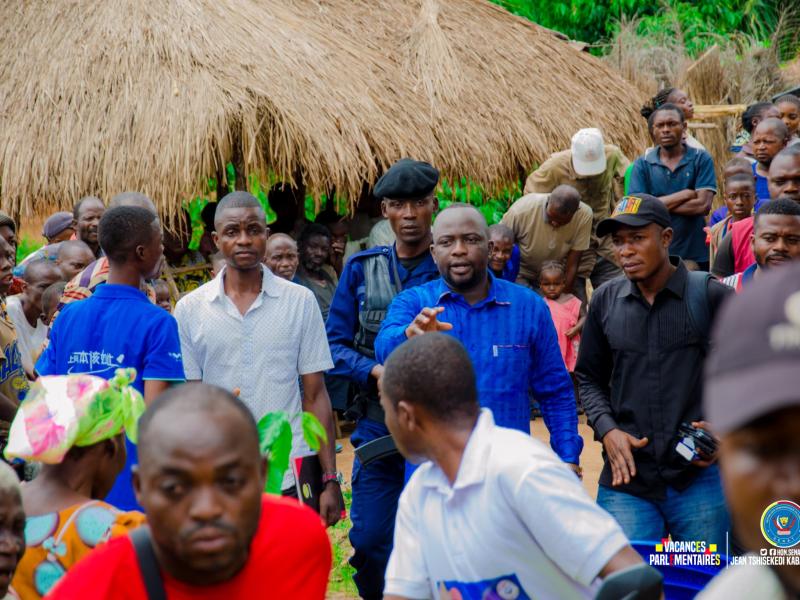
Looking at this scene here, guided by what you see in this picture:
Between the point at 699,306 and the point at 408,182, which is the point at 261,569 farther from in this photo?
the point at 408,182

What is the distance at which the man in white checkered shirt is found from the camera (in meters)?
4.98

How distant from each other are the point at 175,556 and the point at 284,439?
31.3 inches

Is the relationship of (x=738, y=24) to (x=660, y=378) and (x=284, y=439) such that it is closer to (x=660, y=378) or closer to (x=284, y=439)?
(x=660, y=378)

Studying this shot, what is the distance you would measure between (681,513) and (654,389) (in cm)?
53

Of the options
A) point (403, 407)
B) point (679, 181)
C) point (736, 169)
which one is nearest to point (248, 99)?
point (679, 181)

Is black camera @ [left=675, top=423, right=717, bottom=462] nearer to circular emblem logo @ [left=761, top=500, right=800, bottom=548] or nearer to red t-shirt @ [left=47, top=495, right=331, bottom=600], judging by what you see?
circular emblem logo @ [left=761, top=500, right=800, bottom=548]

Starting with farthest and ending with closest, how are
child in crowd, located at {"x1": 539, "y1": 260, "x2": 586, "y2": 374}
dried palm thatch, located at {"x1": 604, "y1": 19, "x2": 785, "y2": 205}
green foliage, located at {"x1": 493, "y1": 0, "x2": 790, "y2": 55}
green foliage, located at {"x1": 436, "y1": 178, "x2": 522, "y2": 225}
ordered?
green foliage, located at {"x1": 493, "y1": 0, "x2": 790, "y2": 55} < dried palm thatch, located at {"x1": 604, "y1": 19, "x2": 785, "y2": 205} < green foliage, located at {"x1": 436, "y1": 178, "x2": 522, "y2": 225} < child in crowd, located at {"x1": 539, "y1": 260, "x2": 586, "y2": 374}

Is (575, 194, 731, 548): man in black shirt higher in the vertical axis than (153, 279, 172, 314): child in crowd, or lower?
lower

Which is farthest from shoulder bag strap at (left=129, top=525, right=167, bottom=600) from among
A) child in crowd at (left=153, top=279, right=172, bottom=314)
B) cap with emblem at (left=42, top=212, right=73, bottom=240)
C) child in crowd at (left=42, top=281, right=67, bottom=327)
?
cap with emblem at (left=42, top=212, right=73, bottom=240)

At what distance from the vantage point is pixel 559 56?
1438 centimetres

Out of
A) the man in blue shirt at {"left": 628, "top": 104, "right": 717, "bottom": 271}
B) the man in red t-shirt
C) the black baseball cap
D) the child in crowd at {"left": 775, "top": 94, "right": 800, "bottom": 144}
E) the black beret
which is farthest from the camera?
the child in crowd at {"left": 775, "top": 94, "right": 800, "bottom": 144}

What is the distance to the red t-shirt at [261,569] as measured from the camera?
227cm

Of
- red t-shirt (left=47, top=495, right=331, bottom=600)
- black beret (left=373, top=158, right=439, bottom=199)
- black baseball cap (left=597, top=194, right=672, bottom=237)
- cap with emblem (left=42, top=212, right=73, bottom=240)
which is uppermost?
cap with emblem (left=42, top=212, right=73, bottom=240)

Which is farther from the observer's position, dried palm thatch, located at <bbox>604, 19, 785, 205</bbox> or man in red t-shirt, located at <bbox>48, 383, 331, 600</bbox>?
dried palm thatch, located at <bbox>604, 19, 785, 205</bbox>
